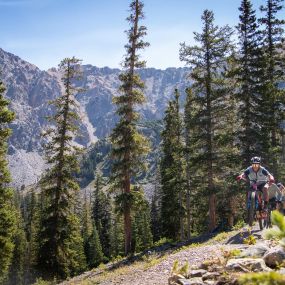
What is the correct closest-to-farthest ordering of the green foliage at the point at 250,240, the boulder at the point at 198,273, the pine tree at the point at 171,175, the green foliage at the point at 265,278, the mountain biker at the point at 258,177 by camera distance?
the green foliage at the point at 265,278 → the boulder at the point at 198,273 → the green foliage at the point at 250,240 → the mountain biker at the point at 258,177 → the pine tree at the point at 171,175

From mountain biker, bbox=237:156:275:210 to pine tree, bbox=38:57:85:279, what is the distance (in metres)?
16.4

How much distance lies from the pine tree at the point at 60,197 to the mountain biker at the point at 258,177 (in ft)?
53.8

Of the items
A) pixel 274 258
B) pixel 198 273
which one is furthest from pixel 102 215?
A: pixel 274 258

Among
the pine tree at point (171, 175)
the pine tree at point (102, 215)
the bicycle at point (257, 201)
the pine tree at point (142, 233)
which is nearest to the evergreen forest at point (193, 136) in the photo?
the pine tree at point (171, 175)

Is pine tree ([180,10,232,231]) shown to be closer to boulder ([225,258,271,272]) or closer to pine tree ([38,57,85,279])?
pine tree ([38,57,85,279])

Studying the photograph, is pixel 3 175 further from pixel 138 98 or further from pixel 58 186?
pixel 138 98

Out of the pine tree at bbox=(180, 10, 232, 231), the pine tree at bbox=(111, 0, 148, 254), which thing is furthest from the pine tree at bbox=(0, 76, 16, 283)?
the pine tree at bbox=(180, 10, 232, 231)

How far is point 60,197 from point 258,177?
57.6ft

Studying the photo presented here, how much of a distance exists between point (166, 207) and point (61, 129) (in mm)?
14774

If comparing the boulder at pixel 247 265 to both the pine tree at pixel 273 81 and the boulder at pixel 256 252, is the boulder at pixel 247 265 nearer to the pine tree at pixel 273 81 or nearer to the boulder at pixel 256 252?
the boulder at pixel 256 252

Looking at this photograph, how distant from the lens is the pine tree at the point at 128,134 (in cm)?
2519

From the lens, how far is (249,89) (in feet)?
84.4

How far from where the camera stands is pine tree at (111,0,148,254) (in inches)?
992

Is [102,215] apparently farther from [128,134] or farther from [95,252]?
[128,134]
